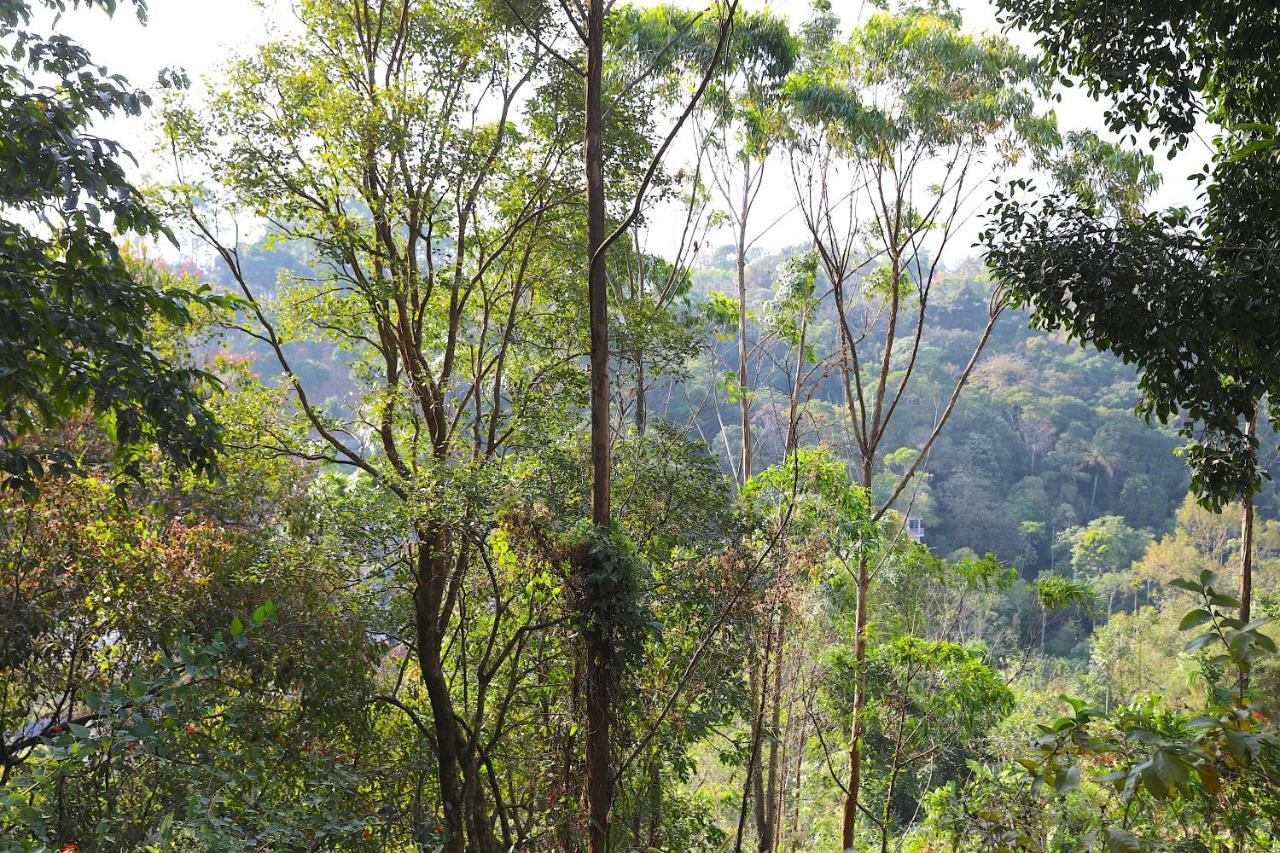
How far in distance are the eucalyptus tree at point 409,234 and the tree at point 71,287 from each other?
5.54 feet

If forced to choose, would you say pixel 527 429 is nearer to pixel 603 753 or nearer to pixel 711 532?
pixel 711 532

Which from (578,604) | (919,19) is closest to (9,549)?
(578,604)

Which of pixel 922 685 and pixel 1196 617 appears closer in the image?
pixel 1196 617

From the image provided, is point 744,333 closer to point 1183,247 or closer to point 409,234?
point 409,234

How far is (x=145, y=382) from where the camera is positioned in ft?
8.39

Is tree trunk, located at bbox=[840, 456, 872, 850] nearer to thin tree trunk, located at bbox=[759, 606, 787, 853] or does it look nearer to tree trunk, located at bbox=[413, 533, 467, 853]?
thin tree trunk, located at bbox=[759, 606, 787, 853]

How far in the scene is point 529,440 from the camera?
5.56m

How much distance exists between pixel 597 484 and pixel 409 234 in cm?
254

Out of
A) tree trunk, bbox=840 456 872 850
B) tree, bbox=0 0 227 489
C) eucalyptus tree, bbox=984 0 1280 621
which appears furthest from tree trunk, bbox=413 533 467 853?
eucalyptus tree, bbox=984 0 1280 621

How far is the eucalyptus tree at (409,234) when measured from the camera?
488 cm

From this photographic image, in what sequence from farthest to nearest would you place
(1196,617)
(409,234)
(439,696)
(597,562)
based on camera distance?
(409,234), (439,696), (597,562), (1196,617)

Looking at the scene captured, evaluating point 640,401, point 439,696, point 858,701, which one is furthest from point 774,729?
point 640,401

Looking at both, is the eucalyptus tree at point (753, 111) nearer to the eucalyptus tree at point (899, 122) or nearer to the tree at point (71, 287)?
the eucalyptus tree at point (899, 122)

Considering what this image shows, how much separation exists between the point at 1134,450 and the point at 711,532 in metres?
25.1
